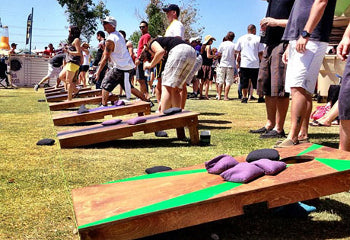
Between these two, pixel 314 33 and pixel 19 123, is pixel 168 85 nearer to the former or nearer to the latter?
pixel 314 33

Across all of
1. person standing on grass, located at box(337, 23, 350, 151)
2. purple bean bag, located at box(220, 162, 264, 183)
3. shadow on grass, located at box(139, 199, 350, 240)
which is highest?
person standing on grass, located at box(337, 23, 350, 151)

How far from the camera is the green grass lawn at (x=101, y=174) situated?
238cm

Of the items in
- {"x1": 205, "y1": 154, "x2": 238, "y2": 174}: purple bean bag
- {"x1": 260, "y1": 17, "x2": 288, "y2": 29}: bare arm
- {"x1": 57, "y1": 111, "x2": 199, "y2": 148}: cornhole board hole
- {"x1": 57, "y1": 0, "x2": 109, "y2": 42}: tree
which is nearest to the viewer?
{"x1": 205, "y1": 154, "x2": 238, "y2": 174}: purple bean bag

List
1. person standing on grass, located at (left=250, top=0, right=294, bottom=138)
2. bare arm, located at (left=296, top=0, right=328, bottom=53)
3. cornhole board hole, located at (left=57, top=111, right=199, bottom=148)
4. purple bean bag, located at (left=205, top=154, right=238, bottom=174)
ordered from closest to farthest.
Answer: purple bean bag, located at (left=205, top=154, right=238, bottom=174), bare arm, located at (left=296, top=0, right=328, bottom=53), cornhole board hole, located at (left=57, top=111, right=199, bottom=148), person standing on grass, located at (left=250, top=0, right=294, bottom=138)

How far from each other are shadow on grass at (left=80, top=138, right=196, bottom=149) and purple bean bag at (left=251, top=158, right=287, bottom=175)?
2703mm

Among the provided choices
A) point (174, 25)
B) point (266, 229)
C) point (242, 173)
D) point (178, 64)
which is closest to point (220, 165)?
point (242, 173)

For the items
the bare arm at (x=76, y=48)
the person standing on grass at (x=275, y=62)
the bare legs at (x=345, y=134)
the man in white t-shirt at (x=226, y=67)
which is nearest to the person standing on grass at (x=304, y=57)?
the bare legs at (x=345, y=134)

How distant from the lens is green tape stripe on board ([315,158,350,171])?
2248 mm

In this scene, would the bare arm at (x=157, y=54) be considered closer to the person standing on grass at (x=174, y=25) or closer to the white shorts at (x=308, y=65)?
the person standing on grass at (x=174, y=25)

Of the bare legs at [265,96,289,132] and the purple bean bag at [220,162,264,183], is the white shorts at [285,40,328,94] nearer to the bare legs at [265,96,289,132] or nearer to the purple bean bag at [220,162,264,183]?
the bare legs at [265,96,289,132]

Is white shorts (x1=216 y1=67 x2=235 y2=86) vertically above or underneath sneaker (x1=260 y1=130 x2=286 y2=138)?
above

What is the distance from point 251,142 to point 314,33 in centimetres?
170

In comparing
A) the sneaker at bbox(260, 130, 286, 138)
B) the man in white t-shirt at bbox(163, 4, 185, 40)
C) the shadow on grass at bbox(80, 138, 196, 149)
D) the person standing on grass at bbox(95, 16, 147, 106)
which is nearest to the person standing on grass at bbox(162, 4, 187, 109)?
the man in white t-shirt at bbox(163, 4, 185, 40)

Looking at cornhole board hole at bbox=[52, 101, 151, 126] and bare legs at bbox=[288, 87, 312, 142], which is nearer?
bare legs at bbox=[288, 87, 312, 142]
